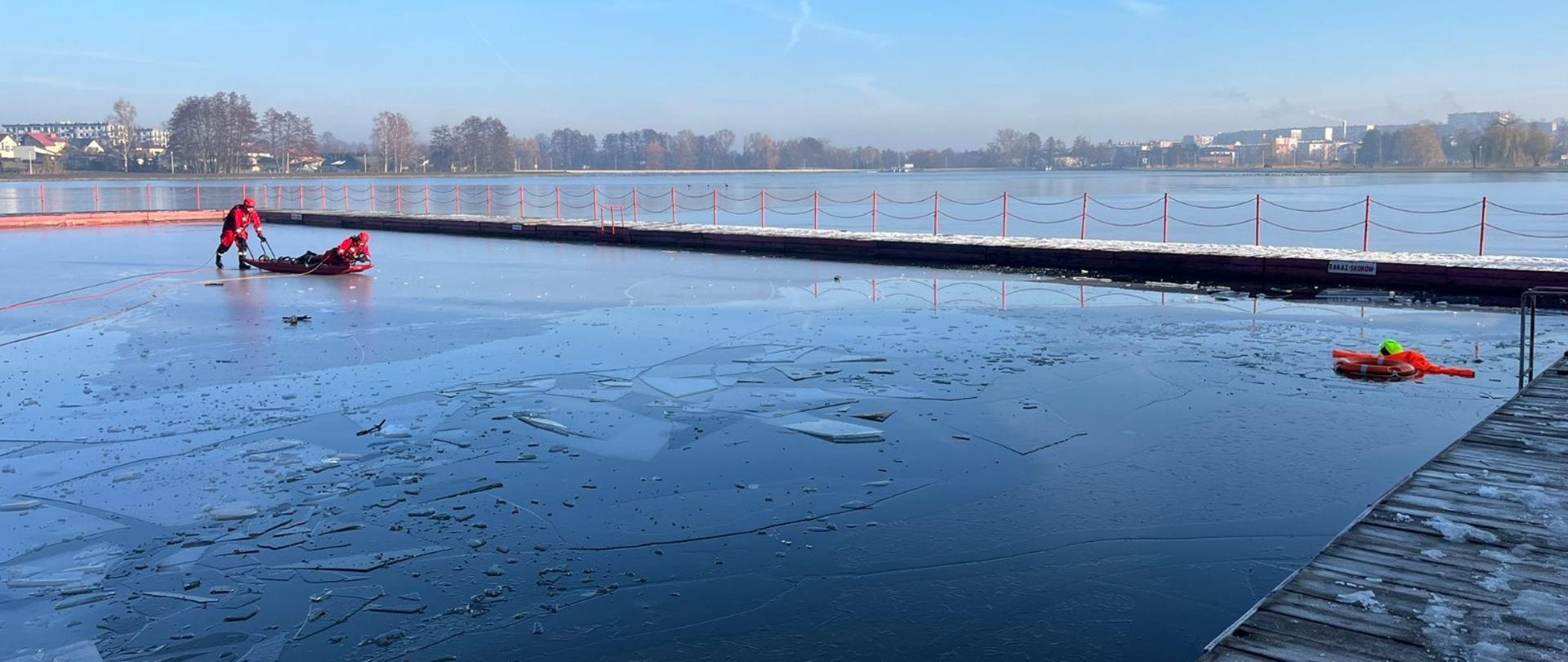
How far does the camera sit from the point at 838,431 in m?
7.64

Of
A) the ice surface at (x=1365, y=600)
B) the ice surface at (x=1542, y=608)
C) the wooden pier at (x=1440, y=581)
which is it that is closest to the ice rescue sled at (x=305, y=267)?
the wooden pier at (x=1440, y=581)

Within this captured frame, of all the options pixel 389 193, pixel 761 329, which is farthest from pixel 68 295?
pixel 389 193

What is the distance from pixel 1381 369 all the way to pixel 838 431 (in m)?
4.59

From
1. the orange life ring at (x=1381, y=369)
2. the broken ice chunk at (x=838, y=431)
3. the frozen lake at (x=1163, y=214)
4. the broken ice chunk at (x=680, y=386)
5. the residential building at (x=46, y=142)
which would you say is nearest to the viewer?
the broken ice chunk at (x=838, y=431)

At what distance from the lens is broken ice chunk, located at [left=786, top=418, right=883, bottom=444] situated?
7.45m

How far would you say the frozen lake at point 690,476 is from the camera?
4641 millimetres

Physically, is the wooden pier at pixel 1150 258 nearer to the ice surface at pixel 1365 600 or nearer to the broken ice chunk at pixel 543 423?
the broken ice chunk at pixel 543 423

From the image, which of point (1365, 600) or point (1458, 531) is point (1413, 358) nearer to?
point (1458, 531)

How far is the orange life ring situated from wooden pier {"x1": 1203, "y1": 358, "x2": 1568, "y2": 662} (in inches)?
145

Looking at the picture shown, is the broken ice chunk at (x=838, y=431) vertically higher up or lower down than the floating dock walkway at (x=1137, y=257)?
lower down

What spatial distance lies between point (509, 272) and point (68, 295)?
5.92 metres

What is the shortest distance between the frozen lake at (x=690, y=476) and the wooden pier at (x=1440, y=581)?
0.54 m

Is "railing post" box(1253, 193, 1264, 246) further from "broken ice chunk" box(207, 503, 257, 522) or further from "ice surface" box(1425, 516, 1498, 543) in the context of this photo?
"broken ice chunk" box(207, 503, 257, 522)

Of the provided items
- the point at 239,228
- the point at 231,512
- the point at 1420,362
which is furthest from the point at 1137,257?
the point at 231,512
